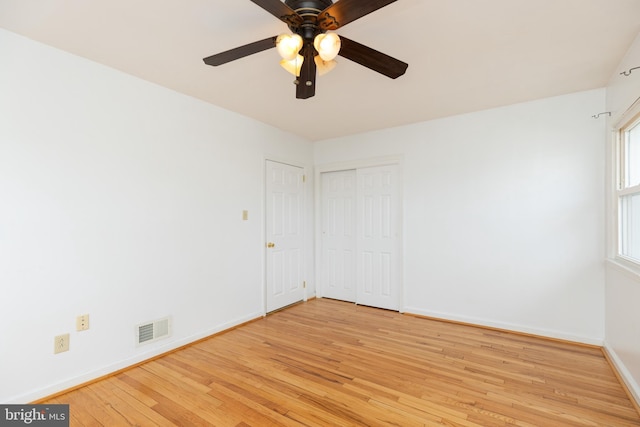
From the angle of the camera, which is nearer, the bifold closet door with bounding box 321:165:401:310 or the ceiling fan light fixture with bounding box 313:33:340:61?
the ceiling fan light fixture with bounding box 313:33:340:61

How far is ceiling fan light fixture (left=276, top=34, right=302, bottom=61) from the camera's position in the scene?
4.87ft

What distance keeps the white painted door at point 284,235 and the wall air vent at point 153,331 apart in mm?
1285

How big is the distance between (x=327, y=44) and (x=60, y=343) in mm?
2634

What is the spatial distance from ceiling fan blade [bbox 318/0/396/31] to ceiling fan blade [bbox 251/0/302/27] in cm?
11

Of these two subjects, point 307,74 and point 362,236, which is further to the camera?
point 362,236

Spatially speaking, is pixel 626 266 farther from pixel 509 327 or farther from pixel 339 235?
pixel 339 235

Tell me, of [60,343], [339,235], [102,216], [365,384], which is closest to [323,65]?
[102,216]

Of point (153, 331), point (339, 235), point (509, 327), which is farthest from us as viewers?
point (339, 235)

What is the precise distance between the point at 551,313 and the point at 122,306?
3.97m

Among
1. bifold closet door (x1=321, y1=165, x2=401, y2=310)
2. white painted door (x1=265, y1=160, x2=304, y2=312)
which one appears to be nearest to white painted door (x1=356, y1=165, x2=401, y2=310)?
bifold closet door (x1=321, y1=165, x2=401, y2=310)

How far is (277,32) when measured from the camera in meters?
1.92

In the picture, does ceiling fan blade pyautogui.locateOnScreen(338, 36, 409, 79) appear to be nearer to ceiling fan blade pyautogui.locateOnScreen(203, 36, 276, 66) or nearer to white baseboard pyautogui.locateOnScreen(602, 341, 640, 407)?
ceiling fan blade pyautogui.locateOnScreen(203, 36, 276, 66)

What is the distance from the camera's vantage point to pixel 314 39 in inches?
59.4

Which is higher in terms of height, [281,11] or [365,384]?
[281,11]
